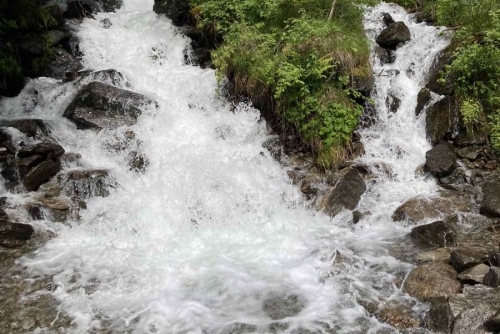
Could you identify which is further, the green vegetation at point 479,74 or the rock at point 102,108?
the rock at point 102,108

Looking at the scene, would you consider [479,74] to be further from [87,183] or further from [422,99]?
[87,183]

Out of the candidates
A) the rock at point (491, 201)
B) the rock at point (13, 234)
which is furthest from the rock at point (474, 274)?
the rock at point (13, 234)

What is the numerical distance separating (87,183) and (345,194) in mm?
5694

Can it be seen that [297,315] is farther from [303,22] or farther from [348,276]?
[303,22]

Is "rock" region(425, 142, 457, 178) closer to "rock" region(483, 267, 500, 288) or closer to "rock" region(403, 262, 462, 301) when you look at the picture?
"rock" region(403, 262, 462, 301)

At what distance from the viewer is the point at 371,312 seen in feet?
20.6

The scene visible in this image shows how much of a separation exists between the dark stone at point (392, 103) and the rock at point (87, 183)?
720cm

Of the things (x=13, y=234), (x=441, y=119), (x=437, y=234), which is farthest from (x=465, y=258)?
(x=13, y=234)

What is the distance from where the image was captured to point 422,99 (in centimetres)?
1106

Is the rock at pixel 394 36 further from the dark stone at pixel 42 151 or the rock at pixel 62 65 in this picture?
the rock at pixel 62 65

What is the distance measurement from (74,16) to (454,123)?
13.7m

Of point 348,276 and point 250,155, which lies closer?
point 348,276

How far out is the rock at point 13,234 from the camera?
26.5 ft

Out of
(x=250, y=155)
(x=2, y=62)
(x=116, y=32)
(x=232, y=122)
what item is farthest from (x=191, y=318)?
(x=116, y=32)
